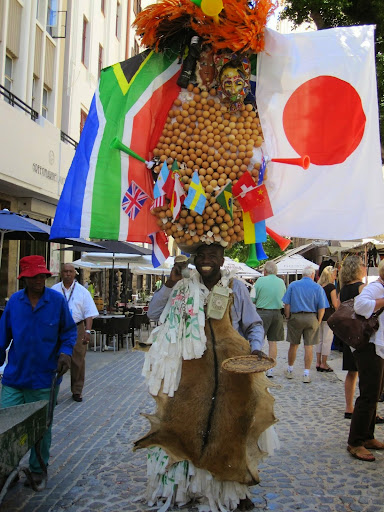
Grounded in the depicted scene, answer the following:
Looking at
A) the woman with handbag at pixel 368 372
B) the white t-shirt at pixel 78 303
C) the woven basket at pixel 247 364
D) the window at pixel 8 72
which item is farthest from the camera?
the window at pixel 8 72

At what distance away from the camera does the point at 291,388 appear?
8.34m

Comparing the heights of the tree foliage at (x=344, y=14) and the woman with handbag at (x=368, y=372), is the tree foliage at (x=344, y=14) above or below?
above

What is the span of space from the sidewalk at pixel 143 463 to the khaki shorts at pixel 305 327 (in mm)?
1100

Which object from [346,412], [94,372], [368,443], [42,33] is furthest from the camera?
[42,33]

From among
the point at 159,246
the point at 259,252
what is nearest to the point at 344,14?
the point at 259,252

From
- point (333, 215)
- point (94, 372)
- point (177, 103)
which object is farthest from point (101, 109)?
point (94, 372)

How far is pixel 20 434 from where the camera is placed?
332cm

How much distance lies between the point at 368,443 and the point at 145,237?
3129mm

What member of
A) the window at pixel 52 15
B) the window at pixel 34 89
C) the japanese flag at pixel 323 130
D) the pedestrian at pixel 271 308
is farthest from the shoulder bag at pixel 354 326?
the window at pixel 52 15

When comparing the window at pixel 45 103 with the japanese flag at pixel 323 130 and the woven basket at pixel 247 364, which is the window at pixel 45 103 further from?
the woven basket at pixel 247 364

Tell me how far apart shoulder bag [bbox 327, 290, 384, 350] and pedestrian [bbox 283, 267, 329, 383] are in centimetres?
368

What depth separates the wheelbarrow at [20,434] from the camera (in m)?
3.09

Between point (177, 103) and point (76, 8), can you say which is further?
point (76, 8)

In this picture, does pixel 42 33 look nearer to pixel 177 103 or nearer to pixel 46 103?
pixel 46 103
